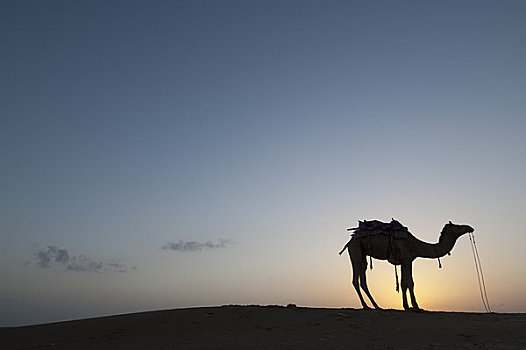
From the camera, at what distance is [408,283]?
58.6 feet

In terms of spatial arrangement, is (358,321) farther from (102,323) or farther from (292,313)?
(102,323)

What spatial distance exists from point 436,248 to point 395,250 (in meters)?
1.76

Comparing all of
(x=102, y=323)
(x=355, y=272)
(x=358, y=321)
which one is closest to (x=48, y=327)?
(x=102, y=323)

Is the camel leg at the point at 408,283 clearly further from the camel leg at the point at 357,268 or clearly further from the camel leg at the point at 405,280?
the camel leg at the point at 357,268

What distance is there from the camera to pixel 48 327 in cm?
1505

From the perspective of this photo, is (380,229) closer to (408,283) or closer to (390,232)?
(390,232)

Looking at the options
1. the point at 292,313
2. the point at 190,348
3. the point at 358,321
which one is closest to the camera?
the point at 190,348

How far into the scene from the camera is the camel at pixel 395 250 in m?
18.2

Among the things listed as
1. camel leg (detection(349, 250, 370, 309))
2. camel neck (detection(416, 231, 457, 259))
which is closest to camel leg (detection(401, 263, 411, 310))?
camel neck (detection(416, 231, 457, 259))

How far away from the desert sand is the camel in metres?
3.20

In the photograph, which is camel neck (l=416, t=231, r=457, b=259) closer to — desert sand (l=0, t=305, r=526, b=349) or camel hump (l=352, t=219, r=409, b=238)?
camel hump (l=352, t=219, r=409, b=238)

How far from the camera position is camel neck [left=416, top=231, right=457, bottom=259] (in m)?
18.8

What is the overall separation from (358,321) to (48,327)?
8.86m

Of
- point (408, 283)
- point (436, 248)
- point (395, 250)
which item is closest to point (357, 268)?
point (395, 250)
